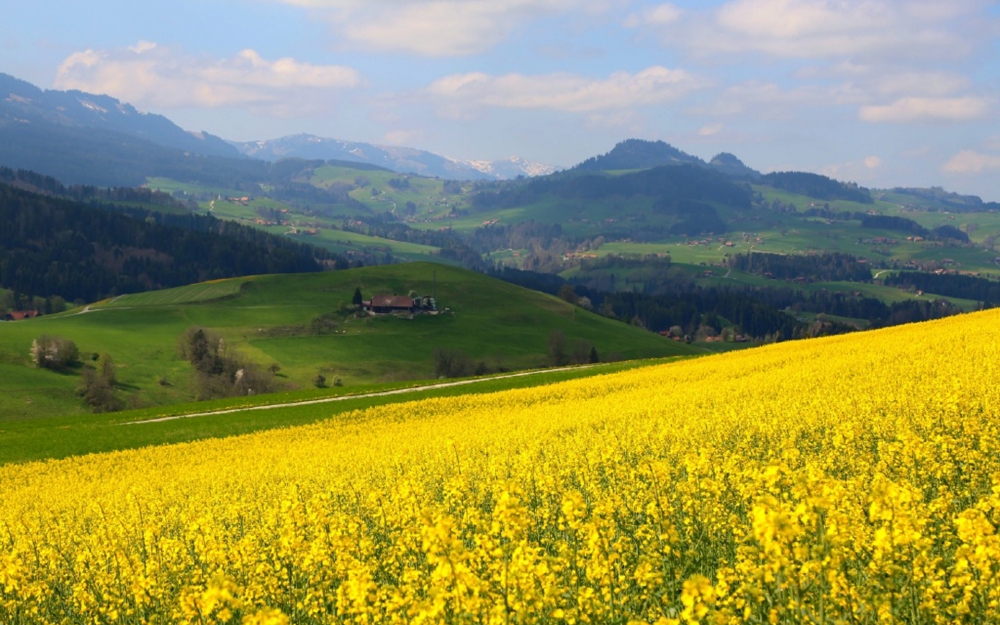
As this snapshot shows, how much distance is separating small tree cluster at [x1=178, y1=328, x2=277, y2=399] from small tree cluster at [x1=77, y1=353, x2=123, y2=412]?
11236 mm

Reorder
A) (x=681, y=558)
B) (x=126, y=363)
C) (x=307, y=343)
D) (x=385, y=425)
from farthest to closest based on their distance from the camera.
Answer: (x=307, y=343), (x=126, y=363), (x=385, y=425), (x=681, y=558)

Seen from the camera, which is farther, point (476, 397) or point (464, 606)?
point (476, 397)

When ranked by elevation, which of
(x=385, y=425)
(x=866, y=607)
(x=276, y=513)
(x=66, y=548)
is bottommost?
(x=385, y=425)

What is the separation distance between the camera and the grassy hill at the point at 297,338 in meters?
111

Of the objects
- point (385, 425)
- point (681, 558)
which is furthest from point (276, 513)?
point (385, 425)

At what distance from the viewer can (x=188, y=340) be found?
418 feet

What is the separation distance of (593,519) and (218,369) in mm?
117419

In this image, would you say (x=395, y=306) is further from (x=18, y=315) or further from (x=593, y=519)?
(x=593, y=519)

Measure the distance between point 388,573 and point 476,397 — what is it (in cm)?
4028

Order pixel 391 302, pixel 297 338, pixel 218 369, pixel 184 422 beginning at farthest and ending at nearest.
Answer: pixel 391 302 → pixel 297 338 → pixel 218 369 → pixel 184 422

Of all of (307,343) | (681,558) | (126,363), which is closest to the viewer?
(681,558)

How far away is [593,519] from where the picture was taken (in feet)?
29.3

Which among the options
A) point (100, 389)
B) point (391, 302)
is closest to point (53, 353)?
point (100, 389)

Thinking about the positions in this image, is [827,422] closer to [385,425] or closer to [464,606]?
[464,606]
